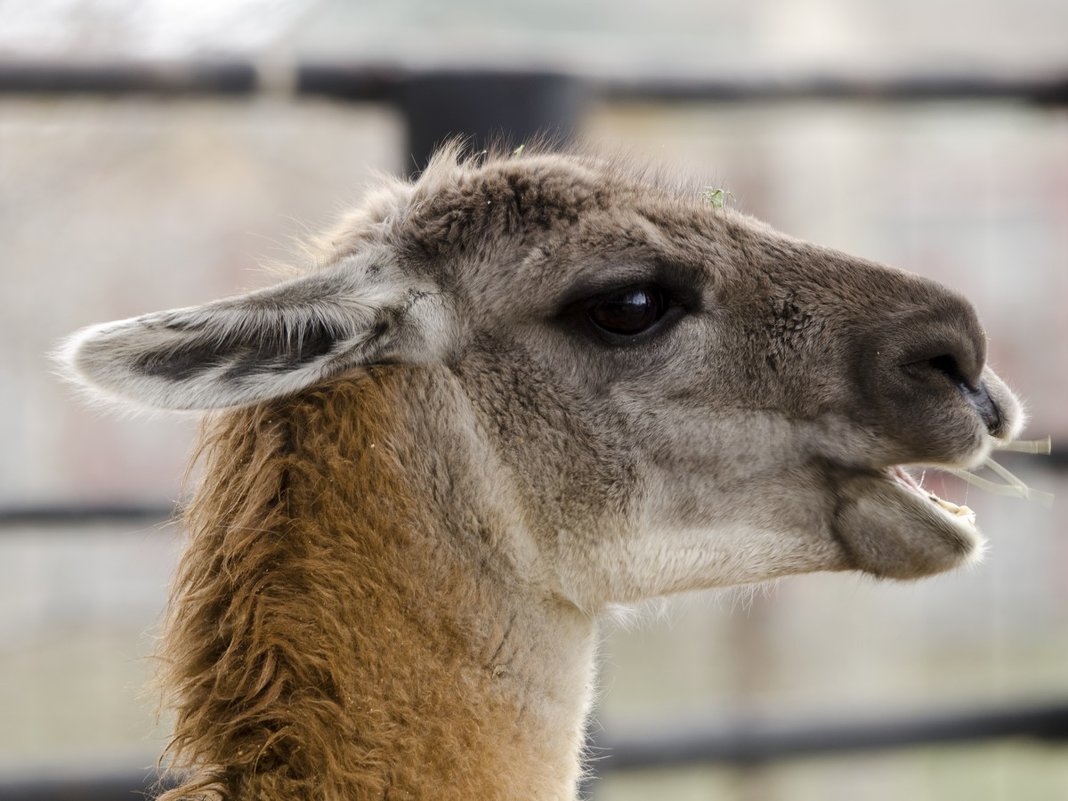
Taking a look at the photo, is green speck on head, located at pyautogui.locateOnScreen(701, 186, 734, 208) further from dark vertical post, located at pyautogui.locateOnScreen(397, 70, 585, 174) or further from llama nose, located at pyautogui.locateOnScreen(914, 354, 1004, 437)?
dark vertical post, located at pyautogui.locateOnScreen(397, 70, 585, 174)

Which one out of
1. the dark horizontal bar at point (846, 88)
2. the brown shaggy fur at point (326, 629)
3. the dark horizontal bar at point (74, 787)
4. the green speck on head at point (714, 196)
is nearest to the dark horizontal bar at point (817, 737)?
the dark horizontal bar at point (74, 787)

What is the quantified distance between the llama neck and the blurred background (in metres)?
0.53

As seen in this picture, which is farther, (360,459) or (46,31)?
(46,31)

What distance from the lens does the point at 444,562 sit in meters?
2.18

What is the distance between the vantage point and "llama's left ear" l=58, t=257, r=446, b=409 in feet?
6.34

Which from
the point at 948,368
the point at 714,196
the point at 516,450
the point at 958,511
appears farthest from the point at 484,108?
the point at 958,511

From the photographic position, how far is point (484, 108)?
326cm

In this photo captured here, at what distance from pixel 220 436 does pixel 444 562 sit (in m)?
0.49

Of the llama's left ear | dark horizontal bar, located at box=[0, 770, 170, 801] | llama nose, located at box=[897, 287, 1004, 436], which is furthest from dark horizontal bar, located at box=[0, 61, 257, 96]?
llama nose, located at box=[897, 287, 1004, 436]

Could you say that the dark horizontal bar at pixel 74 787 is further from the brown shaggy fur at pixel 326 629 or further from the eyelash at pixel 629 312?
the eyelash at pixel 629 312

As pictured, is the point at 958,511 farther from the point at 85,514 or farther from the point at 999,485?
the point at 85,514

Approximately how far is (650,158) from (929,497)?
39.3 inches

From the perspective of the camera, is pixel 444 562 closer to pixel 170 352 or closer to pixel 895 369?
pixel 170 352

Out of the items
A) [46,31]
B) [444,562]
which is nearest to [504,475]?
[444,562]
